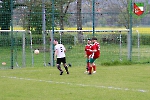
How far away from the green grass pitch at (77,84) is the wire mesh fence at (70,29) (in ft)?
10.6

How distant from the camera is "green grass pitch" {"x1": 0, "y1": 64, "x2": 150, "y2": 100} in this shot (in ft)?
46.0

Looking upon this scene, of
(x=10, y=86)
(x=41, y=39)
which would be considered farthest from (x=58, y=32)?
(x=10, y=86)

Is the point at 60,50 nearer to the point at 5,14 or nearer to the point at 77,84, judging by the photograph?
the point at 77,84

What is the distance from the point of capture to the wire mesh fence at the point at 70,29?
25438 mm

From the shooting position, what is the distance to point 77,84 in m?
17.0

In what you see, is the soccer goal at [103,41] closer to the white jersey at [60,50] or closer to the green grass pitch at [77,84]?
the green grass pitch at [77,84]

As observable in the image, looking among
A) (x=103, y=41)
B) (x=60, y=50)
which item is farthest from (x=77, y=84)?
(x=103, y=41)

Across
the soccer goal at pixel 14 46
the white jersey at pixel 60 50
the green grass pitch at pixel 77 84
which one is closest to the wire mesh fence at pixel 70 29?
the soccer goal at pixel 14 46

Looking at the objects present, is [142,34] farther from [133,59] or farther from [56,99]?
[56,99]

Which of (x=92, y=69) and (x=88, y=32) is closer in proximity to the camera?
(x=92, y=69)

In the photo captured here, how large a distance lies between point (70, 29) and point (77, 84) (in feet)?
32.2

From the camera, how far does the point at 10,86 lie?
16547mm

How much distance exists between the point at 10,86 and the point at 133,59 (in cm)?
1139

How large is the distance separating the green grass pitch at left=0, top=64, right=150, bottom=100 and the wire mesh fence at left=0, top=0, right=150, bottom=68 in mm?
3238
